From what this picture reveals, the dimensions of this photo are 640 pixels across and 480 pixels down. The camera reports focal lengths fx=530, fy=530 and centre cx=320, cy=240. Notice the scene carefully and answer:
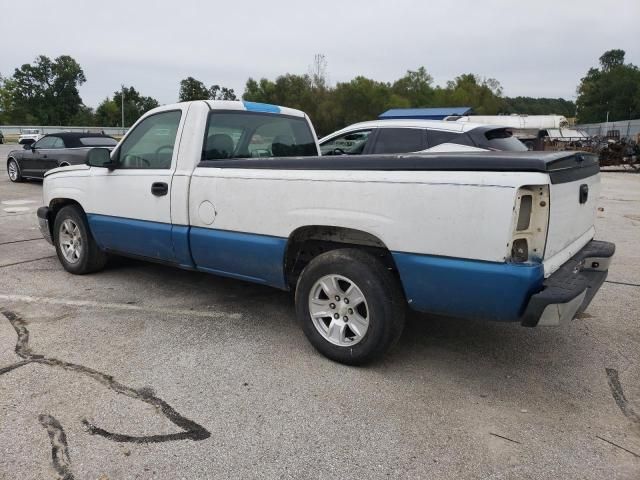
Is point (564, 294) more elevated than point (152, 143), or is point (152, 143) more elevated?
point (152, 143)

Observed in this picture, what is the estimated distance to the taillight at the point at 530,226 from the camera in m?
2.90

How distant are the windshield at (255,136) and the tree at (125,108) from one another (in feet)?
276

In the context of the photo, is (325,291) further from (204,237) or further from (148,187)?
(148,187)

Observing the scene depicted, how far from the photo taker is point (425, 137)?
749 cm

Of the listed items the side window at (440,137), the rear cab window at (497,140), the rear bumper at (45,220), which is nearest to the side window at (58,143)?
the rear bumper at (45,220)

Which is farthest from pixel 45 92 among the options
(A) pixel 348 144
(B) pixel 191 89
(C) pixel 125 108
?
(A) pixel 348 144

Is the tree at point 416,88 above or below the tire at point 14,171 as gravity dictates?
above

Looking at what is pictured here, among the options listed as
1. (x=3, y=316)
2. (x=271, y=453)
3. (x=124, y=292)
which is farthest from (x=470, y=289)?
(x=3, y=316)

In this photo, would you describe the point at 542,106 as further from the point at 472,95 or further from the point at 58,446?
the point at 58,446

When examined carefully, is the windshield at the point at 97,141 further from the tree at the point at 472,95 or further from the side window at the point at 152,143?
the tree at the point at 472,95

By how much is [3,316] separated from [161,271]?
177 cm

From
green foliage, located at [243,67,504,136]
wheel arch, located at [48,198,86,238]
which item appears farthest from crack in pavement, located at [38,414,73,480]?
green foliage, located at [243,67,504,136]

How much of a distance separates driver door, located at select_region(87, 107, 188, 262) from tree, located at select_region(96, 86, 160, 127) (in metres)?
83.9

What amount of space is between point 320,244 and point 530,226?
60.0 inches
